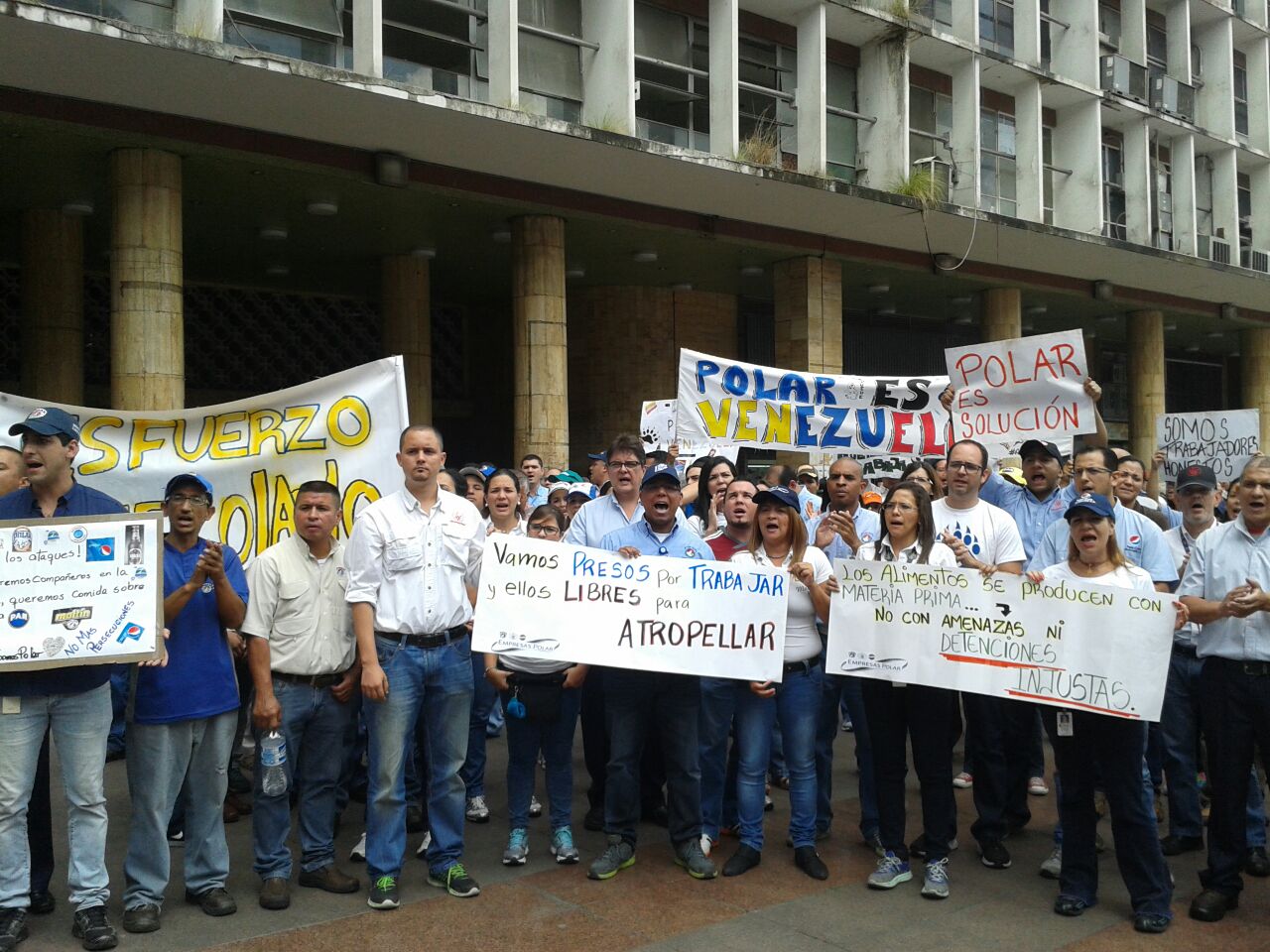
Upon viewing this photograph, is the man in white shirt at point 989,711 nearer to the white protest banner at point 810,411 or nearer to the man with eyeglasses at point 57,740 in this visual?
the white protest banner at point 810,411

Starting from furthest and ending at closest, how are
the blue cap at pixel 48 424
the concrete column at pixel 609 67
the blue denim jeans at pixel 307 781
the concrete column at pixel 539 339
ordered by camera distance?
the concrete column at pixel 539 339 → the concrete column at pixel 609 67 → the blue denim jeans at pixel 307 781 → the blue cap at pixel 48 424

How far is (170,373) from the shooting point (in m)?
13.3

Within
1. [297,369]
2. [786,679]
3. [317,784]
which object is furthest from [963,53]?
[317,784]

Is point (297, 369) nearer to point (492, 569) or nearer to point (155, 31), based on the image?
point (155, 31)

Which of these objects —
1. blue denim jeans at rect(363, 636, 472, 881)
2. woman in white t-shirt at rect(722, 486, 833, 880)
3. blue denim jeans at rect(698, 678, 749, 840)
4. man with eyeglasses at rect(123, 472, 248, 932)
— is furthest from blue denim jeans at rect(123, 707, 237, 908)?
woman in white t-shirt at rect(722, 486, 833, 880)

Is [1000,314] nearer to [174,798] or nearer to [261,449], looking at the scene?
[261,449]

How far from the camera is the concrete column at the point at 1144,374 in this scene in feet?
90.0

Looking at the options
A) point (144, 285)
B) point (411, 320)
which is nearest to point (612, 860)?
point (144, 285)

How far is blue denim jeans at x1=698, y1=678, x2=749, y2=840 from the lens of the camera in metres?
5.87

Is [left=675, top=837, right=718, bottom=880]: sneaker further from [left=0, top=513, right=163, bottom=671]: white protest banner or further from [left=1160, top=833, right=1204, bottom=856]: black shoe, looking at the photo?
[left=0, top=513, right=163, bottom=671]: white protest banner

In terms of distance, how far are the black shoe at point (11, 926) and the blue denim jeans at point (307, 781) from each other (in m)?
0.94

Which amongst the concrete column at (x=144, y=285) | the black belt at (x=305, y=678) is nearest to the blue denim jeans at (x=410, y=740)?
the black belt at (x=305, y=678)

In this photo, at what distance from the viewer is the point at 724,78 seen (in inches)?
650

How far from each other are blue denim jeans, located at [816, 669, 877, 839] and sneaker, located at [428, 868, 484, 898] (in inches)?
73.3
